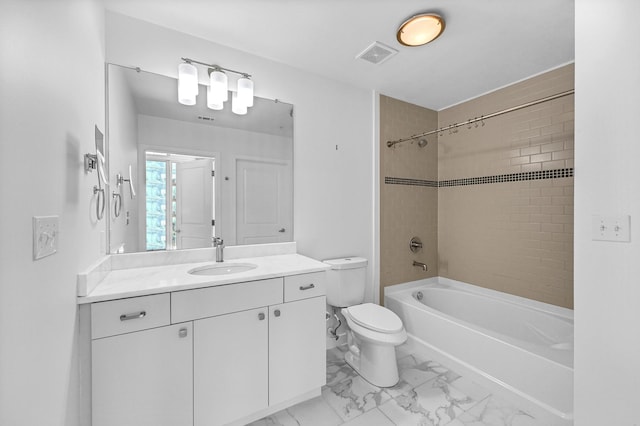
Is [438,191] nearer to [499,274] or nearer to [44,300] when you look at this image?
[499,274]

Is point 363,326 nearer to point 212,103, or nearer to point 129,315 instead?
point 129,315

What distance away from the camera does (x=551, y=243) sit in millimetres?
2227

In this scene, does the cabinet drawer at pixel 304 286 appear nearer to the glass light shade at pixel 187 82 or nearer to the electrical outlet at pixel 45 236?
the electrical outlet at pixel 45 236

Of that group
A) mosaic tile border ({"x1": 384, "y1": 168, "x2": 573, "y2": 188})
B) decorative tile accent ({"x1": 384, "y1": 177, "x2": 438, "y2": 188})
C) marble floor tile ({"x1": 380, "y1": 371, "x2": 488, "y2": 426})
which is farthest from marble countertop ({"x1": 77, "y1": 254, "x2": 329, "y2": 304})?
mosaic tile border ({"x1": 384, "y1": 168, "x2": 573, "y2": 188})

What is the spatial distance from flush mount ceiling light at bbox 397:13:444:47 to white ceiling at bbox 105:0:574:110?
38 mm

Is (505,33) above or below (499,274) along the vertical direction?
above

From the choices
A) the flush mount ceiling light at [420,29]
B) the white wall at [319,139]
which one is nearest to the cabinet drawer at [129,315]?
the white wall at [319,139]

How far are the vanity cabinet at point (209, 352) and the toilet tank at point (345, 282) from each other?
0.50 m

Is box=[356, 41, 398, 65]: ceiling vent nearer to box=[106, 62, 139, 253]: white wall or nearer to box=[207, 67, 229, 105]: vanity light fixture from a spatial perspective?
box=[207, 67, 229, 105]: vanity light fixture

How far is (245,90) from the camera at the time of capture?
75.0 inches

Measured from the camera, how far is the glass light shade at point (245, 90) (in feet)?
6.23

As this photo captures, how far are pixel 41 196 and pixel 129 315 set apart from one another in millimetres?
637

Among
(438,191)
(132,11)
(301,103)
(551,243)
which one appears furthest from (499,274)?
(132,11)

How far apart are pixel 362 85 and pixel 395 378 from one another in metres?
2.42
